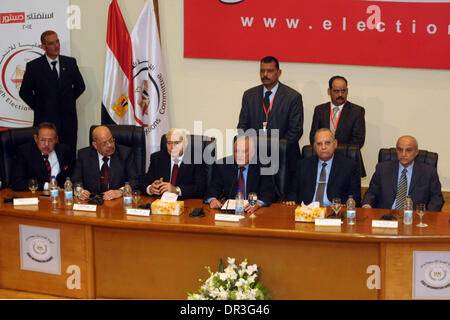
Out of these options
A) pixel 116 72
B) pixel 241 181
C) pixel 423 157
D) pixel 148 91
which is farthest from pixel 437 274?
pixel 116 72

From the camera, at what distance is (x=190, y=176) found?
4406 millimetres

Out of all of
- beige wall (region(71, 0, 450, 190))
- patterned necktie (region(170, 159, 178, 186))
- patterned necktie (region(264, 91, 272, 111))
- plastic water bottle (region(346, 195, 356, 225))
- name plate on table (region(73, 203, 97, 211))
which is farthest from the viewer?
beige wall (region(71, 0, 450, 190))

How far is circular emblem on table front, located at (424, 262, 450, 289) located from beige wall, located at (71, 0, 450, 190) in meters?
3.08

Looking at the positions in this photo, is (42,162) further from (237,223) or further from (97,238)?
(237,223)

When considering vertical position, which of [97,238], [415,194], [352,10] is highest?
[352,10]

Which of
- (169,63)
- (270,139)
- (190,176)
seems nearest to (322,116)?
(270,139)

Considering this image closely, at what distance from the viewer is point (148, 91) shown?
20.6 ft

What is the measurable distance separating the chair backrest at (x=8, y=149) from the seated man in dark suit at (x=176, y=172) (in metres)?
1.17

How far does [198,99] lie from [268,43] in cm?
103

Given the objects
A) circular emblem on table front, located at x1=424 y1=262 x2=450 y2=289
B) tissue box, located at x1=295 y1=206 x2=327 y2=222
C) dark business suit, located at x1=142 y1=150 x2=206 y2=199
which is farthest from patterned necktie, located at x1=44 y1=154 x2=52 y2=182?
circular emblem on table front, located at x1=424 y1=262 x2=450 y2=289

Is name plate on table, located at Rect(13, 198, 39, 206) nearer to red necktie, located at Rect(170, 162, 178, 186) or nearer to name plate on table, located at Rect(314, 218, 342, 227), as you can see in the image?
red necktie, located at Rect(170, 162, 178, 186)

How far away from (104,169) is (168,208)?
1036mm

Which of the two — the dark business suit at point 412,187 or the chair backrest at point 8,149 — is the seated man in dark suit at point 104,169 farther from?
the dark business suit at point 412,187

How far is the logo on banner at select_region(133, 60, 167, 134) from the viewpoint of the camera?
20.5 ft
